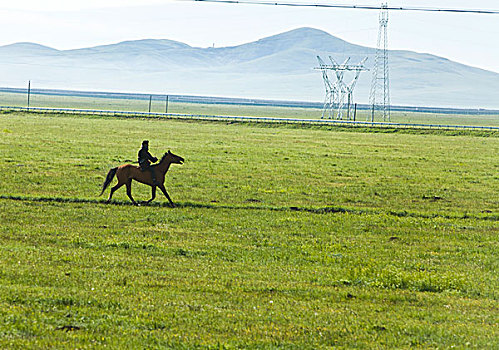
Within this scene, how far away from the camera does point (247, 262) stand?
1439 cm

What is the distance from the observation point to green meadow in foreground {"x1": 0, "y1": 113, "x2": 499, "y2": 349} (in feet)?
32.6

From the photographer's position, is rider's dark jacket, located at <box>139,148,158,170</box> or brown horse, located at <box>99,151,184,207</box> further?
brown horse, located at <box>99,151,184,207</box>

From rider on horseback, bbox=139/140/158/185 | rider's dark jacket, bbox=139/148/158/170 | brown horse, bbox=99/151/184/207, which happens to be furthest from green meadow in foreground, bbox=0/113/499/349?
rider's dark jacket, bbox=139/148/158/170

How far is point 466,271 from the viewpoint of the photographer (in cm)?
1438

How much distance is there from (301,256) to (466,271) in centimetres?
321

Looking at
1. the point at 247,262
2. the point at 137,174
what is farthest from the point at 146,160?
the point at 247,262

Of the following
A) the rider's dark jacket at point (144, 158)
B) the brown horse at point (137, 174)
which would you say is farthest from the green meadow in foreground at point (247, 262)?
the rider's dark jacket at point (144, 158)

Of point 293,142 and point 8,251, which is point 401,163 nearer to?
point 293,142

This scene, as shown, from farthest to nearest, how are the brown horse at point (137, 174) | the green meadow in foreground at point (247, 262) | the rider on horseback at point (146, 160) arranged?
the brown horse at point (137, 174) → the rider on horseback at point (146, 160) → the green meadow in foreground at point (247, 262)

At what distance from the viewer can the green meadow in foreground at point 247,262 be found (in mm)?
9930

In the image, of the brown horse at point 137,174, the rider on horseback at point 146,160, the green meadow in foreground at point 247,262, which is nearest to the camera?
the green meadow in foreground at point 247,262

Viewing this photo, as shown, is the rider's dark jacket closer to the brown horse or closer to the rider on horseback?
the rider on horseback

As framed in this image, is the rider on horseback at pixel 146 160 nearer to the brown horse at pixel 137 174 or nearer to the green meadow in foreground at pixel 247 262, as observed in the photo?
the brown horse at pixel 137 174

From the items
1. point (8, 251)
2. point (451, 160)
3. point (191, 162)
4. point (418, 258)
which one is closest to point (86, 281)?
point (8, 251)
